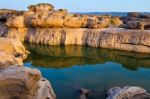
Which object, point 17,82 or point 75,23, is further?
point 75,23

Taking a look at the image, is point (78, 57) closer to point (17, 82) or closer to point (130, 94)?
point (130, 94)

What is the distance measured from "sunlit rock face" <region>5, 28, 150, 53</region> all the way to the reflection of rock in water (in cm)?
78

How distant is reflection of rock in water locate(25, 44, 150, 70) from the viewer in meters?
18.9

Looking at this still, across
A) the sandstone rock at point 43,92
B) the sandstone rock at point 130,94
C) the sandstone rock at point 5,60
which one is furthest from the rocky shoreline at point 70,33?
the sandstone rock at point 130,94

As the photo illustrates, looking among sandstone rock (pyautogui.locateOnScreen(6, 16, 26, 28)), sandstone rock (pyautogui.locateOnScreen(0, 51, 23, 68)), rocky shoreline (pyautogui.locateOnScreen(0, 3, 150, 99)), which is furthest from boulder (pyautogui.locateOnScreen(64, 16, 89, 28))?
sandstone rock (pyautogui.locateOnScreen(0, 51, 23, 68))

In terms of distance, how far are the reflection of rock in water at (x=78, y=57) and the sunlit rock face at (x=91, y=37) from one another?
78cm

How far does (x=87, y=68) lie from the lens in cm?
1752

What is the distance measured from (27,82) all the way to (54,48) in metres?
15.9

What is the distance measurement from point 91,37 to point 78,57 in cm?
379

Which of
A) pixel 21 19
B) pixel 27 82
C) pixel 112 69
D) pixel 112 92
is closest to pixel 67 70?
pixel 112 69

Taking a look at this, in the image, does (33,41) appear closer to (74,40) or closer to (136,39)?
(74,40)

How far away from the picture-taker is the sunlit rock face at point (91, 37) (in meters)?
21.8

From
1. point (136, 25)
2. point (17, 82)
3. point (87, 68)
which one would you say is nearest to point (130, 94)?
point (17, 82)

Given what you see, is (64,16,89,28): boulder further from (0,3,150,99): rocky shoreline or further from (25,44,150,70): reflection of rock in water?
(25,44,150,70): reflection of rock in water
